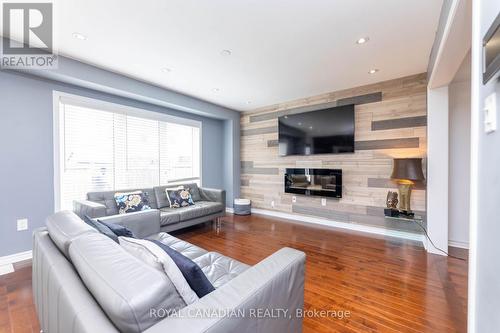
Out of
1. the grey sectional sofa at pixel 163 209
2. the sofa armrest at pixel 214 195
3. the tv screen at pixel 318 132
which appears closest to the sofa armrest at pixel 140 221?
the grey sectional sofa at pixel 163 209

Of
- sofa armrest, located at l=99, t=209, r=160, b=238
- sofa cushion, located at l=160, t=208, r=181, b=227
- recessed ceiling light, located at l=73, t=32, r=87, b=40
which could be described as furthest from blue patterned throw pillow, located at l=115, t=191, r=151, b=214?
recessed ceiling light, located at l=73, t=32, r=87, b=40

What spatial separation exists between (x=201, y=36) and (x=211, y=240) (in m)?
2.68

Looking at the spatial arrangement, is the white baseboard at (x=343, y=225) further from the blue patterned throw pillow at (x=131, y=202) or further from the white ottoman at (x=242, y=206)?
the blue patterned throw pillow at (x=131, y=202)

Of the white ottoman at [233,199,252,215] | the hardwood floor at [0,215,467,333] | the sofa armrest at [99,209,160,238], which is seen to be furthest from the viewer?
the white ottoman at [233,199,252,215]

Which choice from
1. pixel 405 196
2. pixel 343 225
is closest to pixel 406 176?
pixel 405 196

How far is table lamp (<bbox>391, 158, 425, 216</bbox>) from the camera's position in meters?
2.81

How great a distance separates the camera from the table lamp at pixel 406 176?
9.23ft

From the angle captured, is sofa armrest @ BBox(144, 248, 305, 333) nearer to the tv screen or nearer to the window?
the tv screen

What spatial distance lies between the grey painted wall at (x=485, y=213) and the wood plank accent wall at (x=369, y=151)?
2.73 meters

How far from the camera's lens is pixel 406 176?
2.85 meters

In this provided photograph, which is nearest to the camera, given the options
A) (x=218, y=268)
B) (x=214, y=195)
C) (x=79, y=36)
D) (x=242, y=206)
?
(x=218, y=268)

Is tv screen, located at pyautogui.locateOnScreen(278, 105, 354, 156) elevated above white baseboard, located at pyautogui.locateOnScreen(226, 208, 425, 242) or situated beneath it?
elevated above

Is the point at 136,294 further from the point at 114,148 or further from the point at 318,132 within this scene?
the point at 318,132
